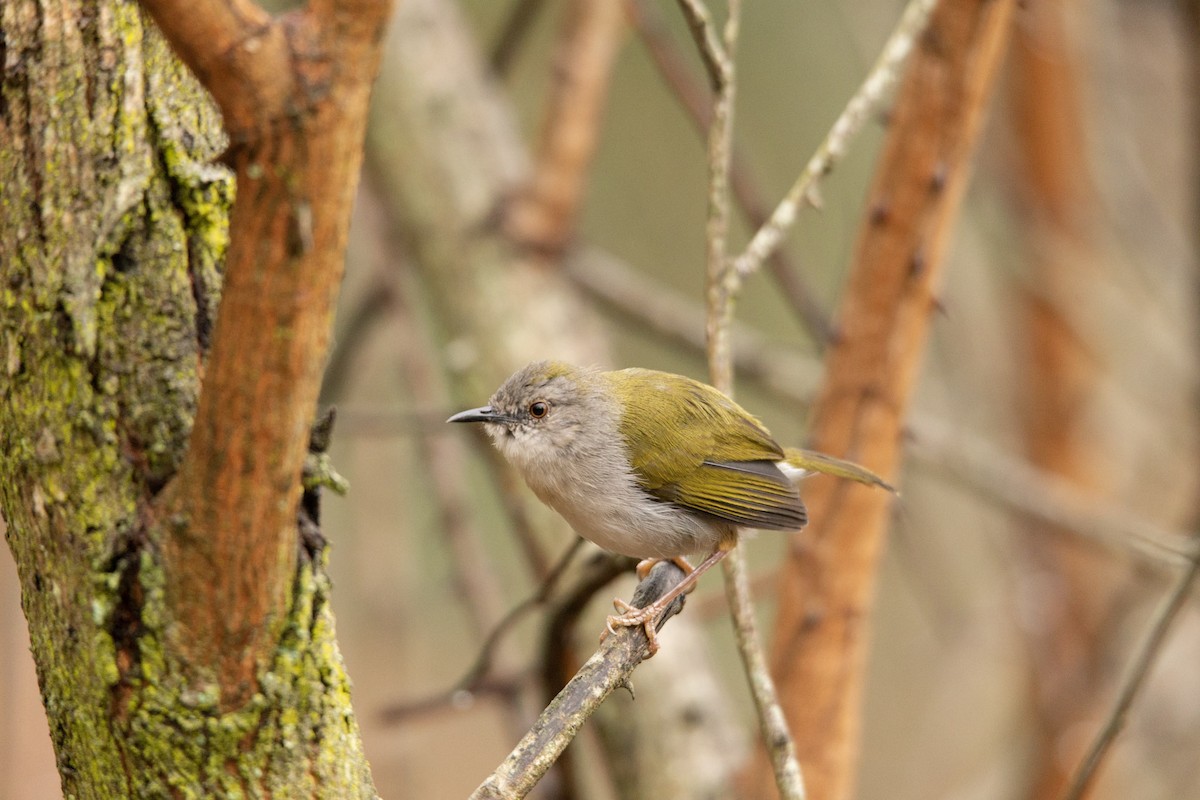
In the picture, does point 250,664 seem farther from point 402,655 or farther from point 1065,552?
point 1065,552

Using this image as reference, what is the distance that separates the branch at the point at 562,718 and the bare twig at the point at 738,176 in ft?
7.43

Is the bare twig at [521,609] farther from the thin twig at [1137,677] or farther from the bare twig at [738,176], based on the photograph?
the bare twig at [738,176]

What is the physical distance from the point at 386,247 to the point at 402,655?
180cm

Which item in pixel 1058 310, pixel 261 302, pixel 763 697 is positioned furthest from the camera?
pixel 1058 310

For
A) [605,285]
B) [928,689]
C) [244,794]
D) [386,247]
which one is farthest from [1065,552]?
[244,794]

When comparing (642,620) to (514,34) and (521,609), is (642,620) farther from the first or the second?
(514,34)

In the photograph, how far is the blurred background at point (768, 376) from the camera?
4.01 m

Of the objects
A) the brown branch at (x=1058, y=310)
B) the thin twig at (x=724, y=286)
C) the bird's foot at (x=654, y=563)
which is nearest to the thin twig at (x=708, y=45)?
the thin twig at (x=724, y=286)

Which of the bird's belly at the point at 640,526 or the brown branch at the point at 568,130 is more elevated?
the brown branch at the point at 568,130

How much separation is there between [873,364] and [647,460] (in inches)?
28.1

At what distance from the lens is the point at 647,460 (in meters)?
3.29

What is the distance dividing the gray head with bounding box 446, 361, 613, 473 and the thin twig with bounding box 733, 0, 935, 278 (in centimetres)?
95

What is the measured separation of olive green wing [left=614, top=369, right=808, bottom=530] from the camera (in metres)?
3.20

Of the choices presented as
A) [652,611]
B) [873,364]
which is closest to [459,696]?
[652,611]
